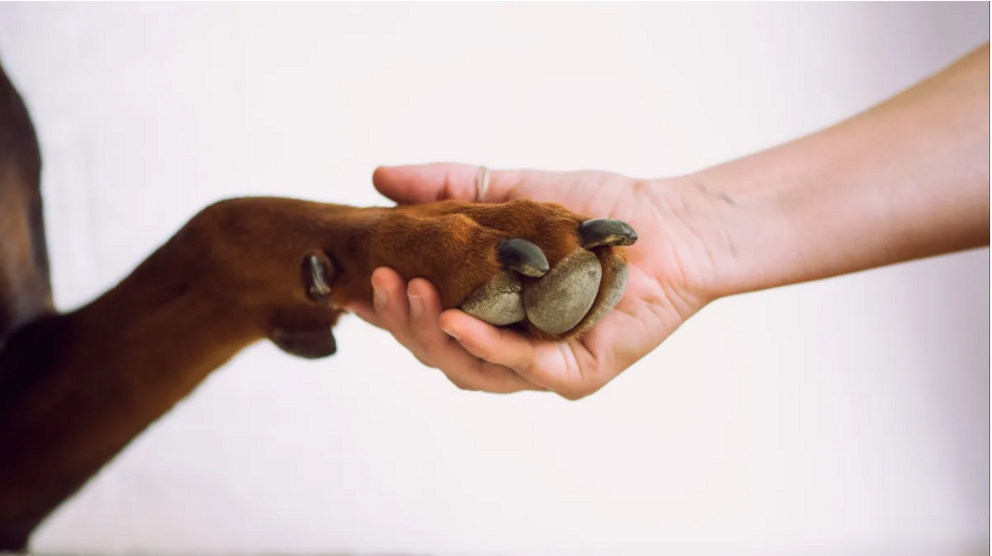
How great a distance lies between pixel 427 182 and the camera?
0.90m

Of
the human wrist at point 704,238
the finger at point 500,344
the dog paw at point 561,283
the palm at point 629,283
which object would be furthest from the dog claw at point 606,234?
the human wrist at point 704,238

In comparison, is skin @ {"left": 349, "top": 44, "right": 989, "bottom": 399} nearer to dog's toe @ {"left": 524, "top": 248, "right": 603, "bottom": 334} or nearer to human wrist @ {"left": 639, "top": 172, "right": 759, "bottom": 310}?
human wrist @ {"left": 639, "top": 172, "right": 759, "bottom": 310}

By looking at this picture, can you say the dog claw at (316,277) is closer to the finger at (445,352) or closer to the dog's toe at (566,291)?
the finger at (445,352)

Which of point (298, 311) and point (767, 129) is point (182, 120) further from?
point (767, 129)

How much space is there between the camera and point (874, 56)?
5.67ft

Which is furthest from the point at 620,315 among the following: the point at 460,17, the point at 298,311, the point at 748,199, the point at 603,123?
the point at 460,17

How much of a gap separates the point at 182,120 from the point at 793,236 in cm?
111

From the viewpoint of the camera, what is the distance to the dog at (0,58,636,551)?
55 cm

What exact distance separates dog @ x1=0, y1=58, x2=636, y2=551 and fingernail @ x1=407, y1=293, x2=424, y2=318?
0.02 m

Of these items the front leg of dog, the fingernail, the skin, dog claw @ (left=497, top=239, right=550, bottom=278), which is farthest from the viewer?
the skin

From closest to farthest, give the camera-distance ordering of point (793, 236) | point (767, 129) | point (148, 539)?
point (793, 236), point (148, 539), point (767, 129)

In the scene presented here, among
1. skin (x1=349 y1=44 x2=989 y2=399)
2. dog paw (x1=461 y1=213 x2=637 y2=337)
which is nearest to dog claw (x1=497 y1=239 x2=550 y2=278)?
dog paw (x1=461 y1=213 x2=637 y2=337)

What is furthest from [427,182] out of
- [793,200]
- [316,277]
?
[793,200]

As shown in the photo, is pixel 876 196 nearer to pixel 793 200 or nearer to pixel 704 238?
pixel 793 200
